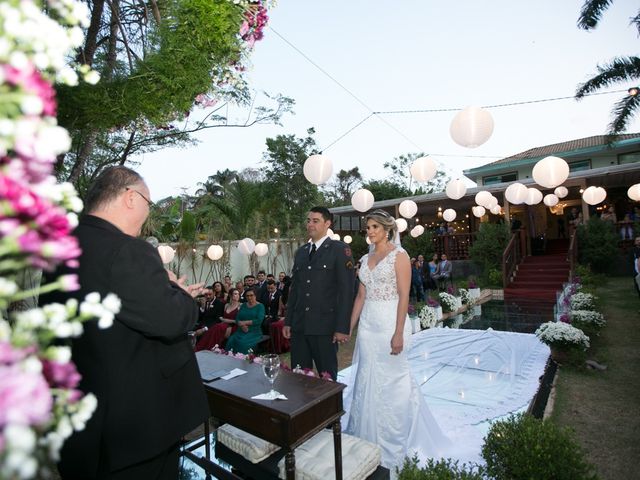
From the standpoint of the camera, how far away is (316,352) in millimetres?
4406

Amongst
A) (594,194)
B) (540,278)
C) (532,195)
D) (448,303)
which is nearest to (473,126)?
(448,303)

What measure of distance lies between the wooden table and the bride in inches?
39.3

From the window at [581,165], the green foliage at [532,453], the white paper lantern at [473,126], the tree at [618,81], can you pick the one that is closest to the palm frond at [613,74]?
the tree at [618,81]

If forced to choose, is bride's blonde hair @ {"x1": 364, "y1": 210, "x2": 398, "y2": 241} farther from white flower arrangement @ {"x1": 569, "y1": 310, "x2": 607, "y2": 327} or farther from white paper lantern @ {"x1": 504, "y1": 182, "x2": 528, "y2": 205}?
white paper lantern @ {"x1": 504, "y1": 182, "x2": 528, "y2": 205}

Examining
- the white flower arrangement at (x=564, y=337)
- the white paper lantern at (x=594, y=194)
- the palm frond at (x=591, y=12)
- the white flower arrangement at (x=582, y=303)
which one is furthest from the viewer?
the white paper lantern at (x=594, y=194)

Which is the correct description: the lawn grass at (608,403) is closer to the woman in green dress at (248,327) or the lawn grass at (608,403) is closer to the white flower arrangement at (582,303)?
the white flower arrangement at (582,303)

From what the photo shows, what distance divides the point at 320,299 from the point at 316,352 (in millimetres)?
648

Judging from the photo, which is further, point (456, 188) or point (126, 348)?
point (456, 188)

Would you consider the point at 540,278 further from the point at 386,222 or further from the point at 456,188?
the point at 386,222

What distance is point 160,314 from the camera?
1.65 m

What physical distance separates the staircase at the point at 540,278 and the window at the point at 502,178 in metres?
11.5

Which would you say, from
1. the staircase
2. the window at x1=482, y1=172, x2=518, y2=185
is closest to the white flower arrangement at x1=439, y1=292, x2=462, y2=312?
the staircase

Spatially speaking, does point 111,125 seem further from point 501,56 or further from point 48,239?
point 501,56

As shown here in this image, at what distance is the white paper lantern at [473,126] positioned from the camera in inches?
229
